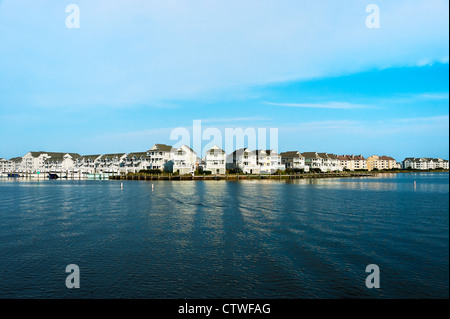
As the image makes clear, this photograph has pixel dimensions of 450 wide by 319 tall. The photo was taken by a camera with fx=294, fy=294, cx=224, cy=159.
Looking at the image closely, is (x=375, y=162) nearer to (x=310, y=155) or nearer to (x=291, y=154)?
(x=310, y=155)

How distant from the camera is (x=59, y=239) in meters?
21.8

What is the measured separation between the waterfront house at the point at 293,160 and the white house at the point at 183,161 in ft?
163

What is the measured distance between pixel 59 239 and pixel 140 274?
10456mm

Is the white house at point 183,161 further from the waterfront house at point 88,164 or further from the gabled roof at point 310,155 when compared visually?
the gabled roof at point 310,155

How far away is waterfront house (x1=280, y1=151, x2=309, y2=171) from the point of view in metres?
137

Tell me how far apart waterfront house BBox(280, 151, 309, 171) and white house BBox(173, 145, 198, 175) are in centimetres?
4956

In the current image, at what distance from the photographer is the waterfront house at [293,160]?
450ft

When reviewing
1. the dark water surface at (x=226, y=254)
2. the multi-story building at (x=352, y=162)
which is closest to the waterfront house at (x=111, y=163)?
the dark water surface at (x=226, y=254)

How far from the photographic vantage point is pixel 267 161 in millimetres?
120500

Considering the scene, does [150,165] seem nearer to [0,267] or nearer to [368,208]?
[368,208]

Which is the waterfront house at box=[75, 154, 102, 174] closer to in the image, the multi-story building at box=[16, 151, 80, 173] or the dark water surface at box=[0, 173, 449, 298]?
the multi-story building at box=[16, 151, 80, 173]

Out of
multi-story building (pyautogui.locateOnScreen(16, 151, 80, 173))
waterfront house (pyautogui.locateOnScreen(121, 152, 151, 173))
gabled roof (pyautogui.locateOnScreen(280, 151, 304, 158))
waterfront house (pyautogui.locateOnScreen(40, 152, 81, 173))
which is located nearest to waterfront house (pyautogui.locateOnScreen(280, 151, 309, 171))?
gabled roof (pyautogui.locateOnScreen(280, 151, 304, 158))
